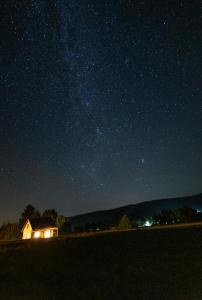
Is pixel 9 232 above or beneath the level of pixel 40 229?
above

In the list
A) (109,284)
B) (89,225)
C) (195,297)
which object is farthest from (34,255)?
(89,225)

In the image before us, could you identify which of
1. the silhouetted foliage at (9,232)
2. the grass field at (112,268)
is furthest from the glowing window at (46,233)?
the grass field at (112,268)

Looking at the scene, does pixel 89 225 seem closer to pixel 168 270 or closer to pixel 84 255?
pixel 84 255

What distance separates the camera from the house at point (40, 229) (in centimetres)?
3884

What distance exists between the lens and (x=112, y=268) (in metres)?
14.0

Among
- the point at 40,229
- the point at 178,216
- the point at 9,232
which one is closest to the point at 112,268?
the point at 40,229

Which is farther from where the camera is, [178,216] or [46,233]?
[178,216]

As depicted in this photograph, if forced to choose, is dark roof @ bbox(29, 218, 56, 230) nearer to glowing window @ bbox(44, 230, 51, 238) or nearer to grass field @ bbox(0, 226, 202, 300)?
glowing window @ bbox(44, 230, 51, 238)

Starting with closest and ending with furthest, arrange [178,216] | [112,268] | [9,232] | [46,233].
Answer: [112,268] → [46,233] → [178,216] → [9,232]

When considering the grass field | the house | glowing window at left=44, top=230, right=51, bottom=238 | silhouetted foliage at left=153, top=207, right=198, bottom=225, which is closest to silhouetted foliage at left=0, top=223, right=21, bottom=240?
the house

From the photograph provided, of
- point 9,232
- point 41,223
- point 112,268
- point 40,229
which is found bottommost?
point 112,268

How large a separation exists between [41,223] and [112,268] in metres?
28.4

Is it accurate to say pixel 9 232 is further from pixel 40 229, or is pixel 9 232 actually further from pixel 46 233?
pixel 46 233

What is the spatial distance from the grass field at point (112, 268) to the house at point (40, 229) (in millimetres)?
20050
